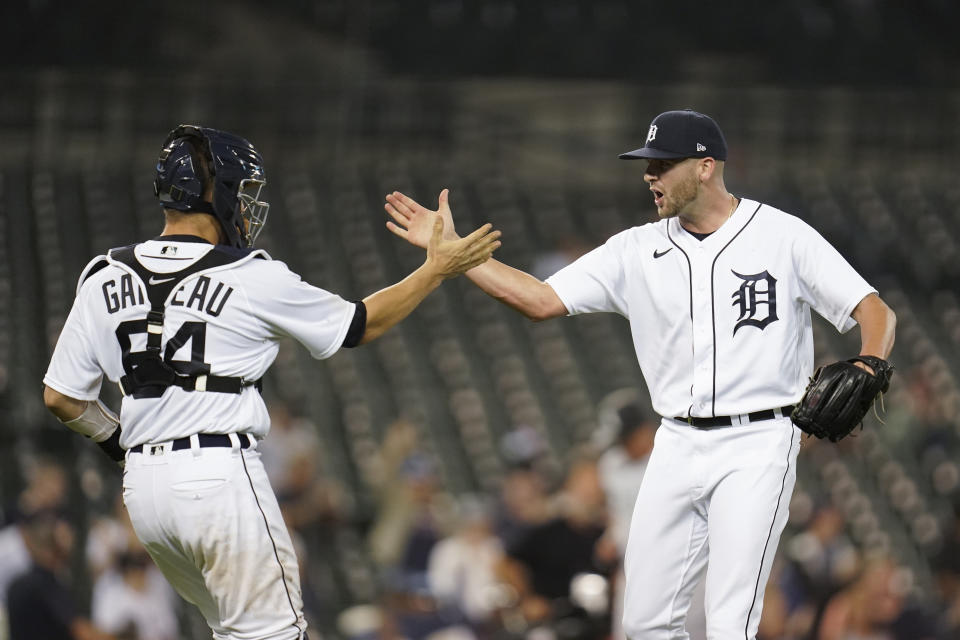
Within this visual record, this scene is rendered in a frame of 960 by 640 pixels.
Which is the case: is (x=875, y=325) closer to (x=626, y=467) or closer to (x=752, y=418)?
(x=752, y=418)

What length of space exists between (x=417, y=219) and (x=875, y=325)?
1448 mm

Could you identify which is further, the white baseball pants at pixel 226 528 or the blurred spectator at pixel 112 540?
the blurred spectator at pixel 112 540

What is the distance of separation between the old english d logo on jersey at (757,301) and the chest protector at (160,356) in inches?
58.6

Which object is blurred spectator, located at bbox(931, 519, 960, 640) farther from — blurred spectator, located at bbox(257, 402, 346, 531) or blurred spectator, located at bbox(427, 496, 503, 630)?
blurred spectator, located at bbox(257, 402, 346, 531)

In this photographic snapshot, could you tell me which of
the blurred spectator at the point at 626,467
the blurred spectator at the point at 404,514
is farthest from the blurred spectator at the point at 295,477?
the blurred spectator at the point at 626,467

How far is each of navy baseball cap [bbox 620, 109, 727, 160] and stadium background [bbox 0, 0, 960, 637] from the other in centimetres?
581

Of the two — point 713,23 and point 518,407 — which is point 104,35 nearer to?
point 518,407

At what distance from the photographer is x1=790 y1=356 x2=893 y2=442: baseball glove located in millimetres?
4008

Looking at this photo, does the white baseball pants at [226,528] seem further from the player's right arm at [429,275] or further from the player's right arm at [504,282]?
the player's right arm at [504,282]

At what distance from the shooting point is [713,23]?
1938 centimetres

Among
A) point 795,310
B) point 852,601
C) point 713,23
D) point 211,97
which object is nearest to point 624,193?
point 713,23

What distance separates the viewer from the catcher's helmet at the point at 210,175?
4039 millimetres

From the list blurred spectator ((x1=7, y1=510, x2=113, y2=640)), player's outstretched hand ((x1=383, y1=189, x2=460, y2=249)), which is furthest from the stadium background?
player's outstretched hand ((x1=383, y1=189, x2=460, y2=249))

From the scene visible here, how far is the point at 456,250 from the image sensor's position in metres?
4.29
